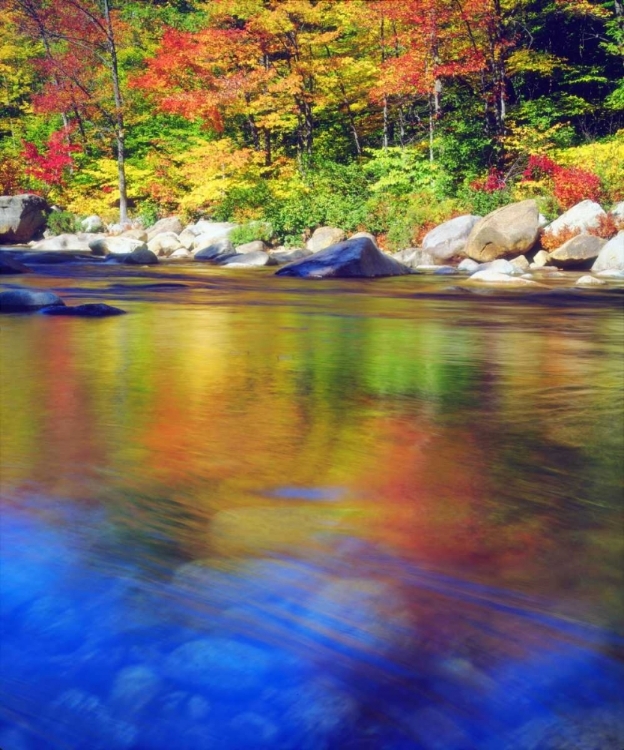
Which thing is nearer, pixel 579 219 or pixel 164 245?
pixel 579 219

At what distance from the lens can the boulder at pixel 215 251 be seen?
A: 1828 cm

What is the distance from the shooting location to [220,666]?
144 cm

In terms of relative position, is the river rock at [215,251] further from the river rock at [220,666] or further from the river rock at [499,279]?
the river rock at [220,666]

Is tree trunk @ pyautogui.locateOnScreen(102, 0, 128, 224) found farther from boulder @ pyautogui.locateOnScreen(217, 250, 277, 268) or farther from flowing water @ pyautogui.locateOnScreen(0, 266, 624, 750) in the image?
flowing water @ pyautogui.locateOnScreen(0, 266, 624, 750)

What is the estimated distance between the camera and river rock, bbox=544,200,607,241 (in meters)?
15.4

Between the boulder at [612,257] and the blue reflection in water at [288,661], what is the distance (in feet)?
41.8

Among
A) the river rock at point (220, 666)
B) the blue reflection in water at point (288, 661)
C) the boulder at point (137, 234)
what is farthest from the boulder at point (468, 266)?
the river rock at point (220, 666)

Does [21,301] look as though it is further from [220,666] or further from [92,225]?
[92,225]

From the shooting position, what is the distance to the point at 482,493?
239 centimetres

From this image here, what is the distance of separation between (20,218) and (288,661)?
78.6 feet

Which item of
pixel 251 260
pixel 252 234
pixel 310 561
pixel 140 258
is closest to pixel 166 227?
pixel 252 234

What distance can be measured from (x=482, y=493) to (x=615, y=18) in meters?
22.1

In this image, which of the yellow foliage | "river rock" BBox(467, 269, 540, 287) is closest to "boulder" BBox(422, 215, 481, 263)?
the yellow foliage

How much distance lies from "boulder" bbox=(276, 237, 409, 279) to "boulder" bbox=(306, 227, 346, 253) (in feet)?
18.3
